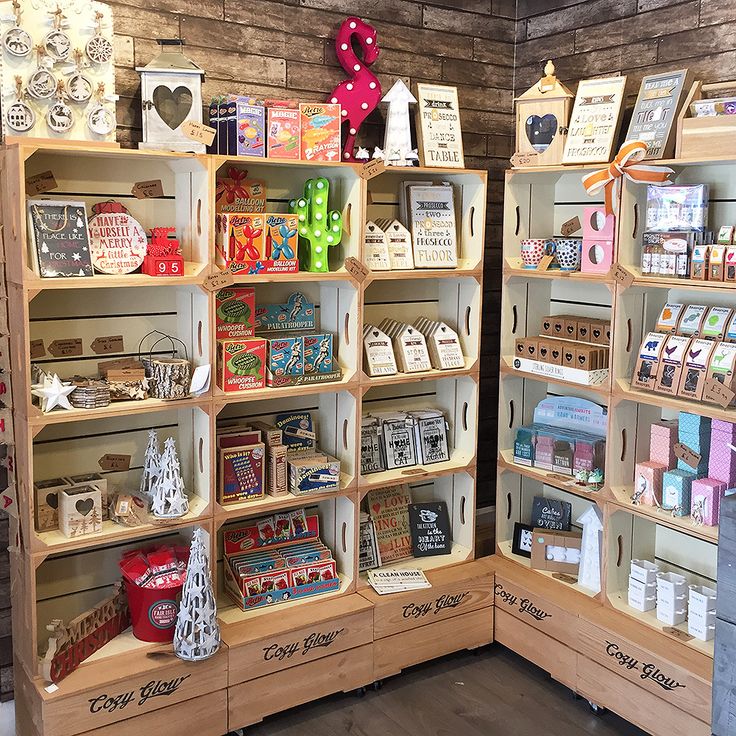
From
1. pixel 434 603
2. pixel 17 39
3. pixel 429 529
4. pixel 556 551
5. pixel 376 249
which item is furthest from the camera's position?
pixel 429 529

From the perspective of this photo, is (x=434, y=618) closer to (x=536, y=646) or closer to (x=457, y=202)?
(x=536, y=646)

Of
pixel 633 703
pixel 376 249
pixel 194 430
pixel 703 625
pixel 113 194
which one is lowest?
pixel 633 703

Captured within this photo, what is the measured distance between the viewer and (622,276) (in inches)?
127

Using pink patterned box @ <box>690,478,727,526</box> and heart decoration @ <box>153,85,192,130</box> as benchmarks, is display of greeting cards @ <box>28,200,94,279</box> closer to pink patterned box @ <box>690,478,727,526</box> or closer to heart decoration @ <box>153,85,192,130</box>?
heart decoration @ <box>153,85,192,130</box>

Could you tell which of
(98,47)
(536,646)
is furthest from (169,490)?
(536,646)

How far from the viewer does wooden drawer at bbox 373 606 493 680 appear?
3467 millimetres

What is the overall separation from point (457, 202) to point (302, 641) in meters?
1.89

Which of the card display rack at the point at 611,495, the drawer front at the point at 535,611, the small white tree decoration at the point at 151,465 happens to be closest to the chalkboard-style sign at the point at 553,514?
the card display rack at the point at 611,495

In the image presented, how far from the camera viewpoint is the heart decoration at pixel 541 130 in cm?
354

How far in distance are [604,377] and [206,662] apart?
1805 mm

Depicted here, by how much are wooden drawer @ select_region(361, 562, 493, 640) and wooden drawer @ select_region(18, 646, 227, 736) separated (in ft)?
2.24

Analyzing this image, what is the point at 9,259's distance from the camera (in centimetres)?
285

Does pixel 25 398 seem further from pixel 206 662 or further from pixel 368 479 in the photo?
pixel 368 479

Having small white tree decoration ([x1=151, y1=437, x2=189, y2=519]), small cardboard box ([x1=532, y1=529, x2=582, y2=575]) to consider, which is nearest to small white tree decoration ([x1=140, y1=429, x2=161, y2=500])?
small white tree decoration ([x1=151, y1=437, x2=189, y2=519])
